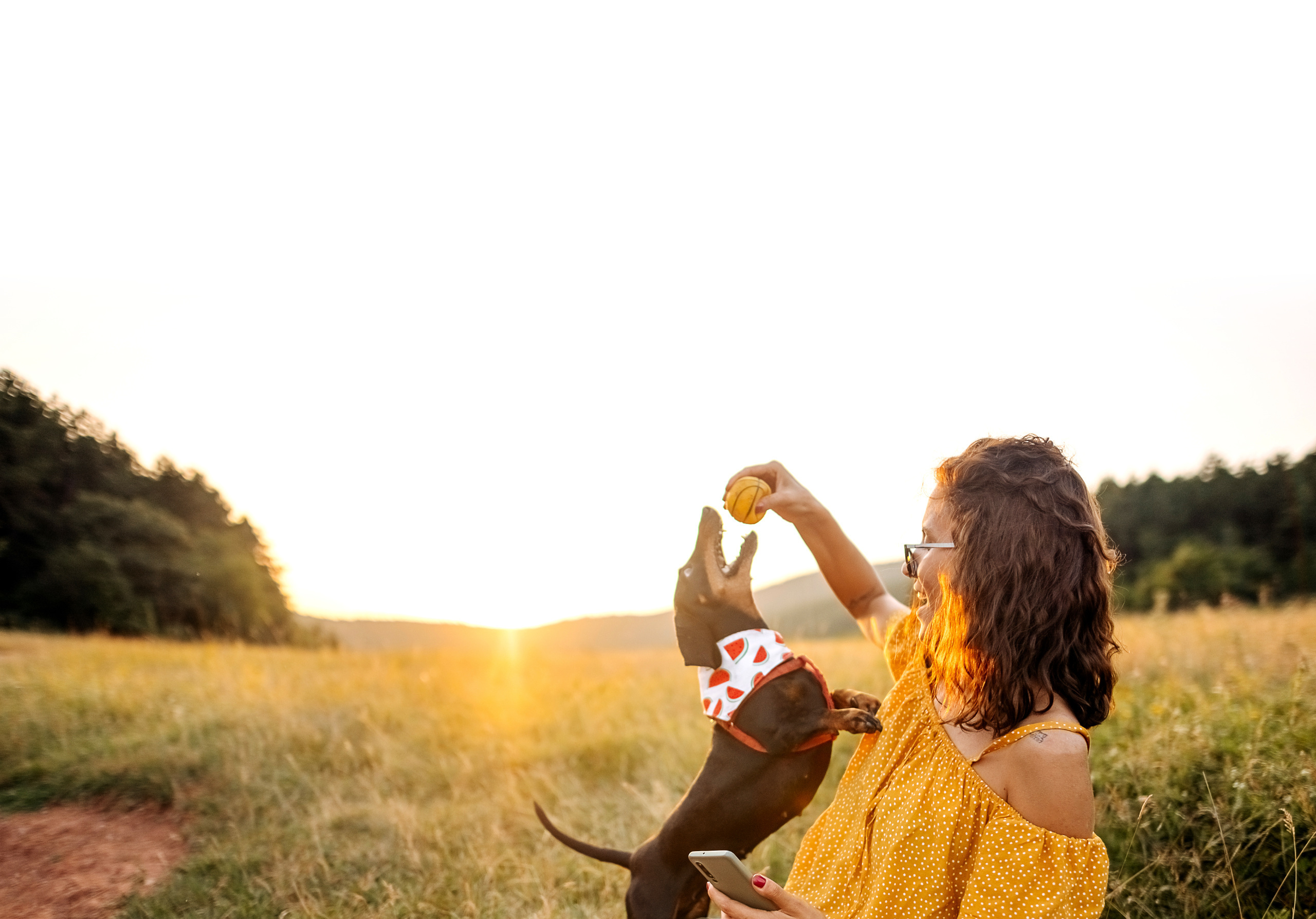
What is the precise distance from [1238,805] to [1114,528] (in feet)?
97.8

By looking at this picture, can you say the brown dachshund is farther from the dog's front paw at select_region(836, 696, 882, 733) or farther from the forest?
the forest

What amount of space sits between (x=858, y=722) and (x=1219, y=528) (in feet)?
103

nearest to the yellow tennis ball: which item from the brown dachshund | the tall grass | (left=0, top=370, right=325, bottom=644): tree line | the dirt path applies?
the brown dachshund

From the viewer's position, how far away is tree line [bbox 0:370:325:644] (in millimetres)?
21609

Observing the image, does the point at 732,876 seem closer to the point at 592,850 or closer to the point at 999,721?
the point at 999,721

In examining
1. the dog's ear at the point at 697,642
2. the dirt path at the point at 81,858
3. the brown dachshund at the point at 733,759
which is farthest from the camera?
the dirt path at the point at 81,858

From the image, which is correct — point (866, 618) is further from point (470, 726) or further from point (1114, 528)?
point (1114, 528)

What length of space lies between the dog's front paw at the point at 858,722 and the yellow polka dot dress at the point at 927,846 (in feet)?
0.09

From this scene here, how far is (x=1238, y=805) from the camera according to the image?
10.4ft

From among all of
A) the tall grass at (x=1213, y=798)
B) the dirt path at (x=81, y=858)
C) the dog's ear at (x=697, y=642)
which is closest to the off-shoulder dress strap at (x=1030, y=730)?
the dog's ear at (x=697, y=642)

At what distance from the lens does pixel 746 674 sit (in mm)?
2518

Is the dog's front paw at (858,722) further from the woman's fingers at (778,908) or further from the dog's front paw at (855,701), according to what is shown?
the woman's fingers at (778,908)

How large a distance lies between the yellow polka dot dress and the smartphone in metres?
0.24

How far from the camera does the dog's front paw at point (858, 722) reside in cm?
225
